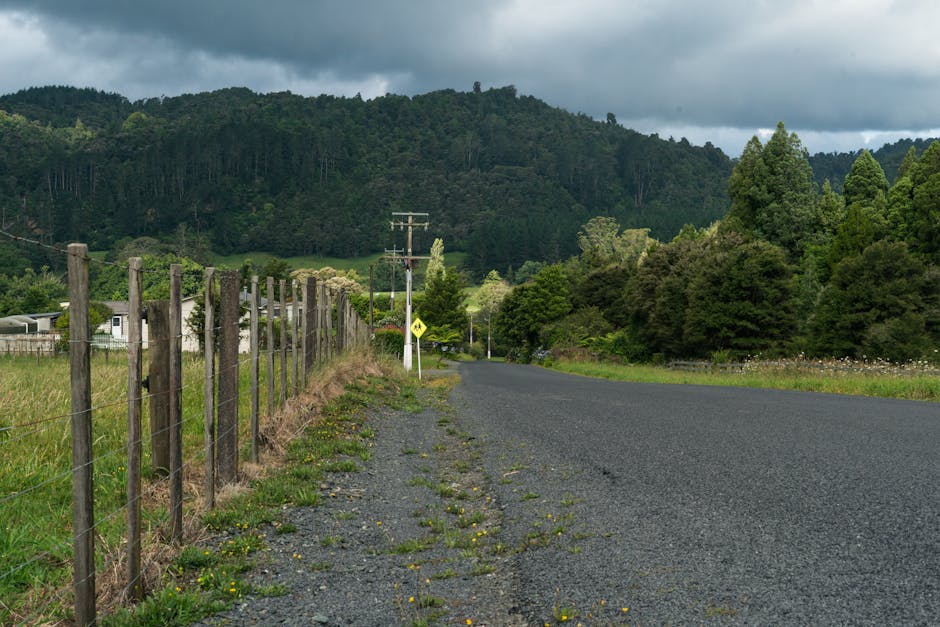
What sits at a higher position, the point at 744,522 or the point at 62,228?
the point at 62,228

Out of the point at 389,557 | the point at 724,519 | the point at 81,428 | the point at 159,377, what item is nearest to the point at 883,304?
the point at 724,519

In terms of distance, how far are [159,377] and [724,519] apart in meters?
5.30

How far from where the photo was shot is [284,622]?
17.4 ft

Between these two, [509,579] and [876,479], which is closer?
[509,579]

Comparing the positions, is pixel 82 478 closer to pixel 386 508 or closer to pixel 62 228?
pixel 386 508

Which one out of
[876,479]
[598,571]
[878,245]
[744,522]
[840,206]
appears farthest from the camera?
[840,206]

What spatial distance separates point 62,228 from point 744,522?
202 m

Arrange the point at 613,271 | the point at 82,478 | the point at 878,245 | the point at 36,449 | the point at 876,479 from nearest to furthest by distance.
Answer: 1. the point at 82,478
2. the point at 36,449
3. the point at 876,479
4. the point at 878,245
5. the point at 613,271

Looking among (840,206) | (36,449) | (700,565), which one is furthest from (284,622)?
(840,206)

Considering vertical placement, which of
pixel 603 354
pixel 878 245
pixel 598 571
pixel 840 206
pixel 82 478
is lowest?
pixel 603 354

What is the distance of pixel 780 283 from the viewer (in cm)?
4975

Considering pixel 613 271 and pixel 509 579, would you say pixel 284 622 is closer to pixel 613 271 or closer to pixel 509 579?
pixel 509 579

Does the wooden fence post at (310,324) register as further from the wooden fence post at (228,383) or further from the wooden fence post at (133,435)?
the wooden fence post at (133,435)

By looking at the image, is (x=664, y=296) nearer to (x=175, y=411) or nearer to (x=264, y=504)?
(x=264, y=504)
